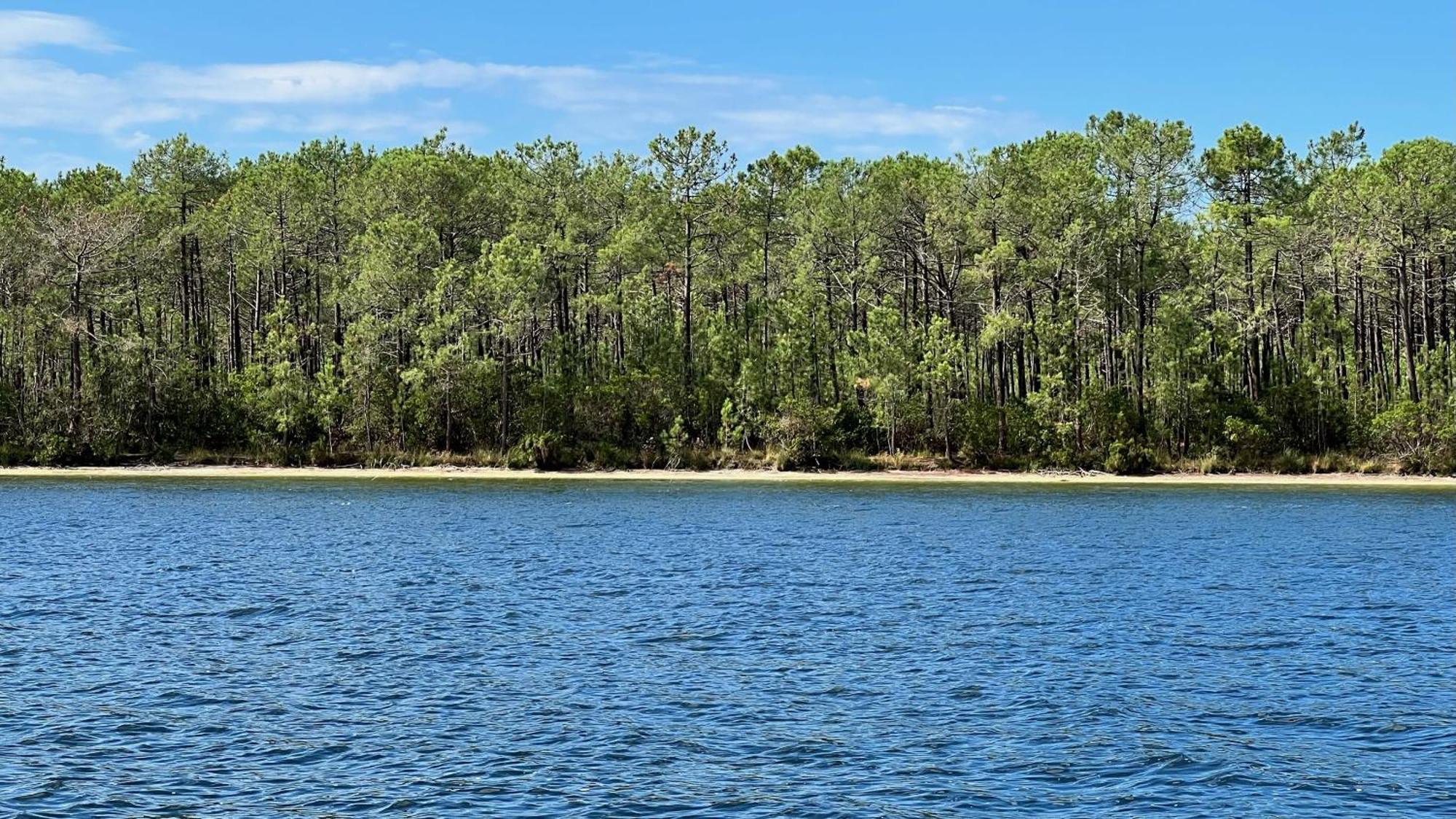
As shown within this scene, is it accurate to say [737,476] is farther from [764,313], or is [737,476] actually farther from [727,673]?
[727,673]

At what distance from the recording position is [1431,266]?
70750mm

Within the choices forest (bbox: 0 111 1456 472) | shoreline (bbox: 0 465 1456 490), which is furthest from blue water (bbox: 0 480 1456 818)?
forest (bbox: 0 111 1456 472)

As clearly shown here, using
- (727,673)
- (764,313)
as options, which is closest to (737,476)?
(764,313)

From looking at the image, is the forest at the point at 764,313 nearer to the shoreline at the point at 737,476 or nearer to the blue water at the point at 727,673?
the shoreline at the point at 737,476


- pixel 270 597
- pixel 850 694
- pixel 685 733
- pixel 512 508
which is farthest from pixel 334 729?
pixel 512 508

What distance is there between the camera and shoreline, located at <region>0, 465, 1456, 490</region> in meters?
68.1

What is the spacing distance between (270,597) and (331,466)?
46449 millimetres

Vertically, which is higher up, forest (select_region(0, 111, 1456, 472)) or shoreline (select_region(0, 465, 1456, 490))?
forest (select_region(0, 111, 1456, 472))

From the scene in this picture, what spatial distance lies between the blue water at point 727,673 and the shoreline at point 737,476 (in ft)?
71.7

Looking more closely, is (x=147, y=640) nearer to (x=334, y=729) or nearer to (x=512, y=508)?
(x=334, y=729)

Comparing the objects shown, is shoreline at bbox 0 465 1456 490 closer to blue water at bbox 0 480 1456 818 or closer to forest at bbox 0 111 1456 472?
forest at bbox 0 111 1456 472

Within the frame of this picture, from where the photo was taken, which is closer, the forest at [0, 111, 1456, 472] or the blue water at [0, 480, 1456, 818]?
the blue water at [0, 480, 1456, 818]

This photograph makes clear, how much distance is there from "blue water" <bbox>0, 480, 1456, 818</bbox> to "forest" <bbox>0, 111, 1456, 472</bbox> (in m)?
26.5

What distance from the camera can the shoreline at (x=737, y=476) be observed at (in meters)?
68.1
